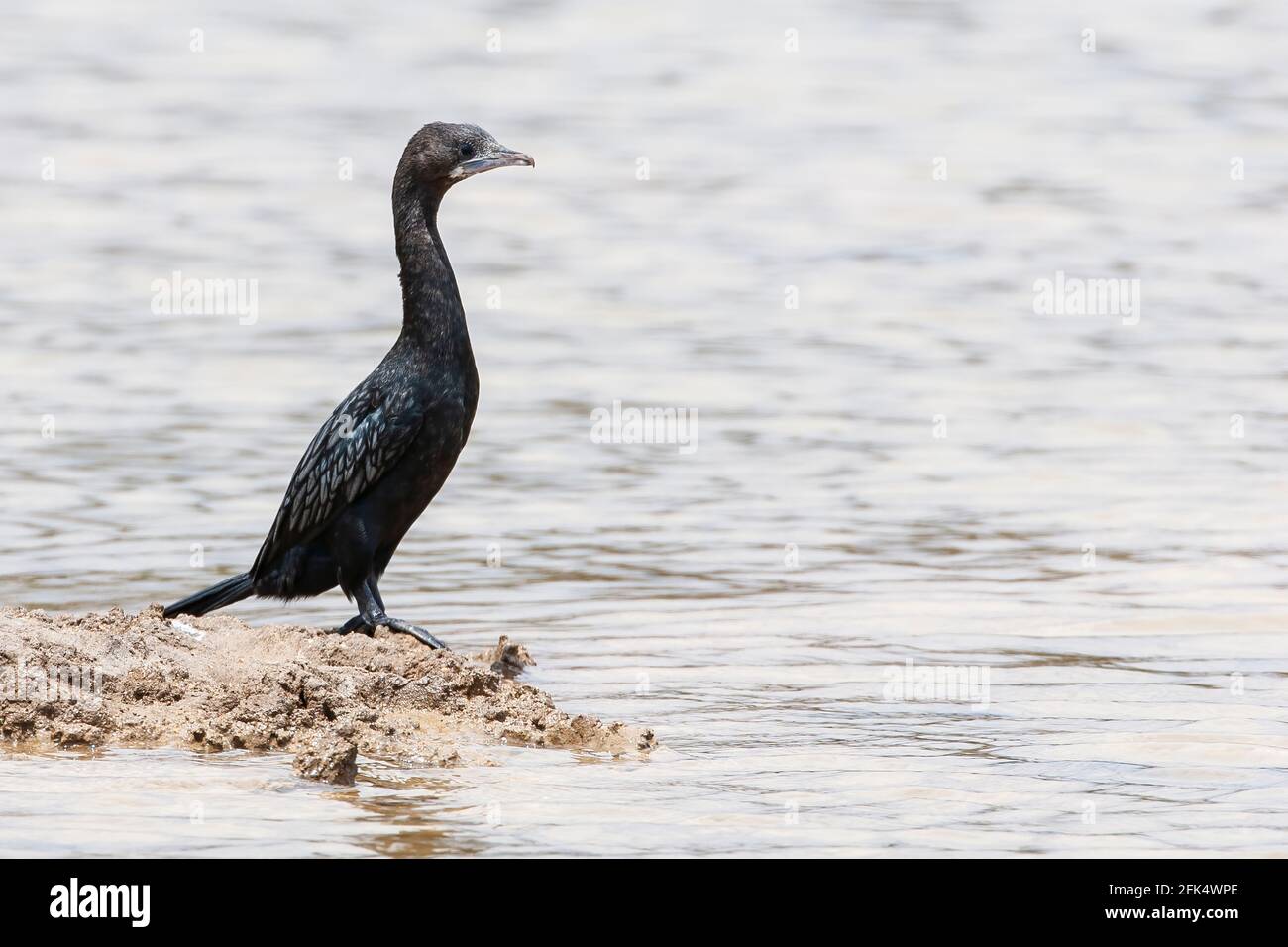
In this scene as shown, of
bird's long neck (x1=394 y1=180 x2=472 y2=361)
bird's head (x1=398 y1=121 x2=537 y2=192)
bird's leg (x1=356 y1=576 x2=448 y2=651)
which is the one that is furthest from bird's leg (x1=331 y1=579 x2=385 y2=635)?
bird's head (x1=398 y1=121 x2=537 y2=192)

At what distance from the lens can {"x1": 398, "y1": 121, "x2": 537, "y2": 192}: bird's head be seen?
287 inches

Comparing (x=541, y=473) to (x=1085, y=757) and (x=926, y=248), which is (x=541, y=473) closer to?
(x=1085, y=757)

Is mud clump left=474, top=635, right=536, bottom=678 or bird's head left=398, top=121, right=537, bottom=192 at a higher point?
bird's head left=398, top=121, right=537, bottom=192

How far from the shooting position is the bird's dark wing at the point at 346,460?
277 inches

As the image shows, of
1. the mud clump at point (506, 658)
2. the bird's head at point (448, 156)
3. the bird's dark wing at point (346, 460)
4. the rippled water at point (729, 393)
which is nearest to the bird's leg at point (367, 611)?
the bird's dark wing at point (346, 460)

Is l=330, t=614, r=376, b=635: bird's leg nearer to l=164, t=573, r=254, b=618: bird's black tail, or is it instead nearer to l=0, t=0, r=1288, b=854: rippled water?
l=164, t=573, r=254, b=618: bird's black tail

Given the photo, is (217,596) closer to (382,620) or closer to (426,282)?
(382,620)

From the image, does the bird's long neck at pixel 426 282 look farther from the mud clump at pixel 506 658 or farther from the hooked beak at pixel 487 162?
the mud clump at pixel 506 658

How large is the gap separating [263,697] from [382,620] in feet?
3.25

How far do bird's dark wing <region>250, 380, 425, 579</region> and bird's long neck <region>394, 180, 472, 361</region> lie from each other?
22cm

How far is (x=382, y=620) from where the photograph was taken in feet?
22.8

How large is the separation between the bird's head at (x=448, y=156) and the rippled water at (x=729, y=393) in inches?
68.4

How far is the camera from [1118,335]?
14758 millimetres

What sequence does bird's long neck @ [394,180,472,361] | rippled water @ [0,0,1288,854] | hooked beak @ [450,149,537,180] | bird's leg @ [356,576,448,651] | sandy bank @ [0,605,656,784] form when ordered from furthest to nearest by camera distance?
hooked beak @ [450,149,537,180] < bird's long neck @ [394,180,472,361] < bird's leg @ [356,576,448,651] < sandy bank @ [0,605,656,784] < rippled water @ [0,0,1288,854]
